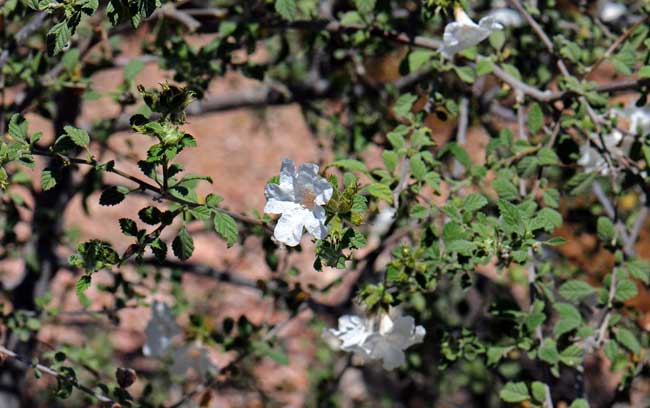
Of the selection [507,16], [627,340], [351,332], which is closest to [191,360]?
[351,332]

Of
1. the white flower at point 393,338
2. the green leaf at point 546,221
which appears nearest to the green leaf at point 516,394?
the white flower at point 393,338

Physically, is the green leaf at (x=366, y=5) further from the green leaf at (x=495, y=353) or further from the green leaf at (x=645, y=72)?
the green leaf at (x=495, y=353)

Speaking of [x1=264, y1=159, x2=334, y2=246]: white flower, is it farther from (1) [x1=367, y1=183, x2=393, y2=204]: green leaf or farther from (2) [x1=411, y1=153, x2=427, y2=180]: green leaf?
(2) [x1=411, y1=153, x2=427, y2=180]: green leaf

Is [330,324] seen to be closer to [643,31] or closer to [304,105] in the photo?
[304,105]

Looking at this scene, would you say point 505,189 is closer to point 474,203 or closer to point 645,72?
point 474,203

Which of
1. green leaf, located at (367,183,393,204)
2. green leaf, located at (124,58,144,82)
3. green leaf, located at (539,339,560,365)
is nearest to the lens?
green leaf, located at (367,183,393,204)

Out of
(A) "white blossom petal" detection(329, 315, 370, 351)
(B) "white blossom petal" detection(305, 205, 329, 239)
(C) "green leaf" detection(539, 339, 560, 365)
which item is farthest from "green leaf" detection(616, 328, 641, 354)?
(B) "white blossom petal" detection(305, 205, 329, 239)

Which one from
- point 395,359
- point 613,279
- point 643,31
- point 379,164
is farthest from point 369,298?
point 379,164
